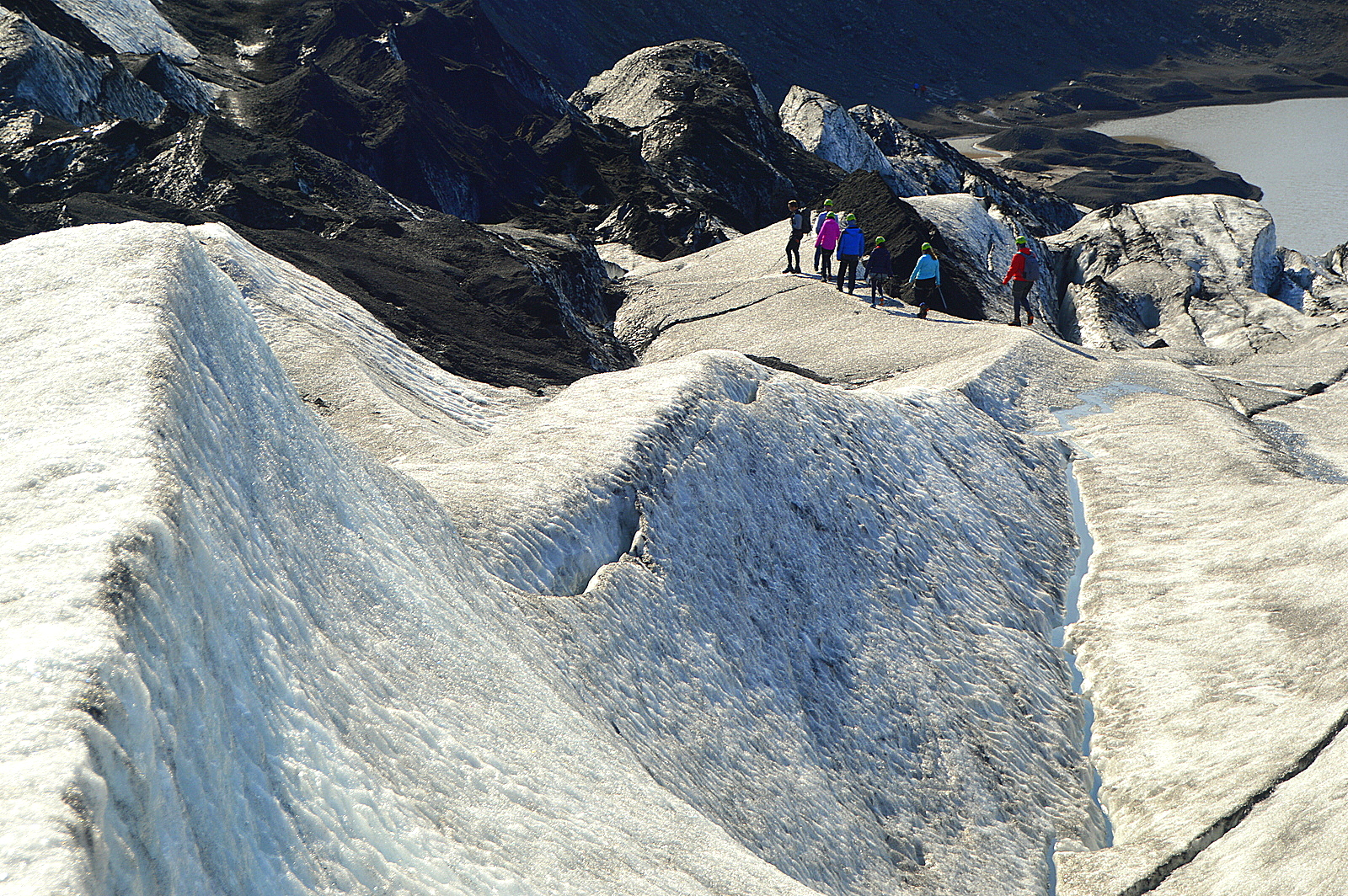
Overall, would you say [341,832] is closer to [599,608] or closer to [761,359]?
[599,608]

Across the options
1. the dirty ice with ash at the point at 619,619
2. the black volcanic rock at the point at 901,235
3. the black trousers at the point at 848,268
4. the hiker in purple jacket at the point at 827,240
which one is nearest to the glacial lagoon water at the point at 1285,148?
the black volcanic rock at the point at 901,235

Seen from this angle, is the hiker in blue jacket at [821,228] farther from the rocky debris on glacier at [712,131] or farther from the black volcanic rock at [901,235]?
the rocky debris on glacier at [712,131]

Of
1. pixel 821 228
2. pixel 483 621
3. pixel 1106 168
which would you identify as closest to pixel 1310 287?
pixel 821 228

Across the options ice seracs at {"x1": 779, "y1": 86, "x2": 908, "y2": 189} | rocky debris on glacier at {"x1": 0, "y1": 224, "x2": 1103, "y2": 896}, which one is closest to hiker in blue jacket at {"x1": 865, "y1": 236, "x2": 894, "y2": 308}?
rocky debris on glacier at {"x1": 0, "y1": 224, "x2": 1103, "y2": 896}

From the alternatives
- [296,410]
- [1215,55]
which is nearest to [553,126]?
[296,410]

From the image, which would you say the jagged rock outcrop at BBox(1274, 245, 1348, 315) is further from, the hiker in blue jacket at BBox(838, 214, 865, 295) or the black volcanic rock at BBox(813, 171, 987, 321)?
the hiker in blue jacket at BBox(838, 214, 865, 295)

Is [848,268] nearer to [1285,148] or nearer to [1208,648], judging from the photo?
[1208,648]

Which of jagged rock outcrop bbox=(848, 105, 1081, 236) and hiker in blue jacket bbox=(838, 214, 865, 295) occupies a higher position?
jagged rock outcrop bbox=(848, 105, 1081, 236)
